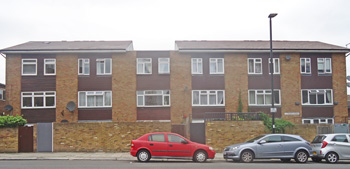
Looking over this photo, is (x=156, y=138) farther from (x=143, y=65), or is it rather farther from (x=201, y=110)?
(x=143, y=65)

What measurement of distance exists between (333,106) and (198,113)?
10356 millimetres

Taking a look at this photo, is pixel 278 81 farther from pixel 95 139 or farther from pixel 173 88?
pixel 95 139

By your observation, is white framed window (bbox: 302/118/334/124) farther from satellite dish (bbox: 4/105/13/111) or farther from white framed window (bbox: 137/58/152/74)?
satellite dish (bbox: 4/105/13/111)

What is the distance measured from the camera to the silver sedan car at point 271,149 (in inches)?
695

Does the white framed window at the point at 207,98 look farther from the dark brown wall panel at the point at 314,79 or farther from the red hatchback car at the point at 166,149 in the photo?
the red hatchback car at the point at 166,149

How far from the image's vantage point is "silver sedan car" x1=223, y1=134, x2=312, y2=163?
1764 centimetres

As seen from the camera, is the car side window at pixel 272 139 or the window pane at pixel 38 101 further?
the window pane at pixel 38 101

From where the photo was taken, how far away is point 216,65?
28.5 metres

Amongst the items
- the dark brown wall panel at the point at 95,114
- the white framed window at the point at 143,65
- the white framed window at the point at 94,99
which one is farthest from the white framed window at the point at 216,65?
the dark brown wall panel at the point at 95,114

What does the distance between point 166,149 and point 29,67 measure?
15153 mm

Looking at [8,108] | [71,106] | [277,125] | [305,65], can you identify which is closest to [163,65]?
[71,106]

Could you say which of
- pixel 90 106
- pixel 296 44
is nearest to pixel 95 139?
pixel 90 106

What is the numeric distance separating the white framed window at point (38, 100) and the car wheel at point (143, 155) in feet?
41.1

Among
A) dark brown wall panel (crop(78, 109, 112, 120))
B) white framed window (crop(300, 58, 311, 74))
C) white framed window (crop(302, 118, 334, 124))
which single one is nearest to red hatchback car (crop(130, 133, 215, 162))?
dark brown wall panel (crop(78, 109, 112, 120))
